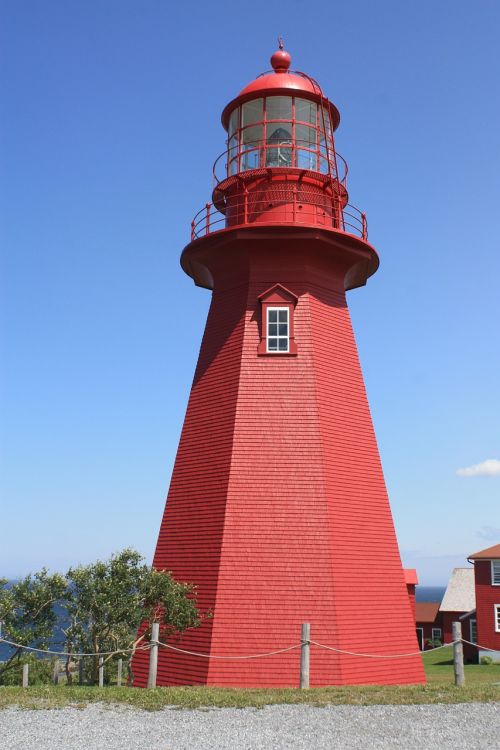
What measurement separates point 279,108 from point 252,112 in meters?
0.77

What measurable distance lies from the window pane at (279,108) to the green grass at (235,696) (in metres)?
14.2

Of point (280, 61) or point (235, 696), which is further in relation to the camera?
point (280, 61)

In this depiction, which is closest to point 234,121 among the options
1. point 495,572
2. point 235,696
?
point 235,696

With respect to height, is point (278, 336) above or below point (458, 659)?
above

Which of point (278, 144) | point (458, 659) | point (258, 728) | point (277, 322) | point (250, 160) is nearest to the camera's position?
point (258, 728)

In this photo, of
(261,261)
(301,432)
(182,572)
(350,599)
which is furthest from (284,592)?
(261,261)

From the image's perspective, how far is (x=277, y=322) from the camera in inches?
685

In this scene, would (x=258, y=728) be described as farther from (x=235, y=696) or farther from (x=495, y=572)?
(x=495, y=572)

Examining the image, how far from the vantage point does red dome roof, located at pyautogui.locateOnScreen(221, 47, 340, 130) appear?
1867cm

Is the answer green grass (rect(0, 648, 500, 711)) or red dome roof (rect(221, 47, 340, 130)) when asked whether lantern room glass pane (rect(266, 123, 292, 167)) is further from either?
green grass (rect(0, 648, 500, 711))

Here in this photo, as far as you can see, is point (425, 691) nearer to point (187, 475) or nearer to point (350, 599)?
point (350, 599)

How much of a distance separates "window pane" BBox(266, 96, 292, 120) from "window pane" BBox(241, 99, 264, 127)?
0.21 metres

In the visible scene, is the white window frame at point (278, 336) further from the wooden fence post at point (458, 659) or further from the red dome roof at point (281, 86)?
the wooden fence post at point (458, 659)

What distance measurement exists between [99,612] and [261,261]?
9.16m
